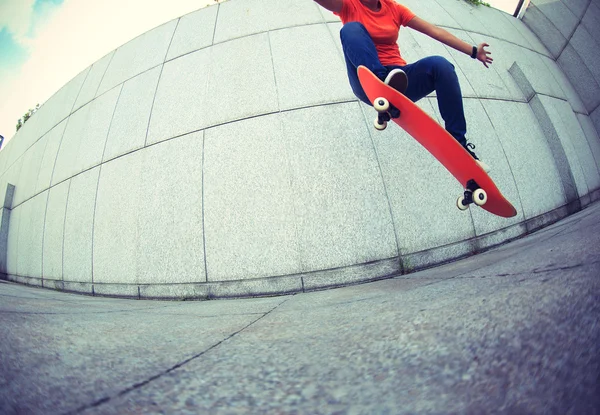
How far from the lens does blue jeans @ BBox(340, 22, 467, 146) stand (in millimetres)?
2168

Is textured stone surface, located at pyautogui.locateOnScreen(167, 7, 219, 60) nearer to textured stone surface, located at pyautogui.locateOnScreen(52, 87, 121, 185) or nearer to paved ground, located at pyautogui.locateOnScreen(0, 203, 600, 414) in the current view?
textured stone surface, located at pyautogui.locateOnScreen(52, 87, 121, 185)

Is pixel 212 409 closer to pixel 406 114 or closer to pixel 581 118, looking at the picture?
pixel 406 114

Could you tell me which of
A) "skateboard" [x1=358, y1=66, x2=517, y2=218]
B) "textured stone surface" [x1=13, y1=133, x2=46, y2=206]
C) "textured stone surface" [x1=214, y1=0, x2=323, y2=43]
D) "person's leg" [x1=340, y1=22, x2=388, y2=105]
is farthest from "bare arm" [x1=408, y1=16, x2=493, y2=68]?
"textured stone surface" [x1=13, y1=133, x2=46, y2=206]

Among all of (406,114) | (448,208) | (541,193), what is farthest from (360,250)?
(541,193)

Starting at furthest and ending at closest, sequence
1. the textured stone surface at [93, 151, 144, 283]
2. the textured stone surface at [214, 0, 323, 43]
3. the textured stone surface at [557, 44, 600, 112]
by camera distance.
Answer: the textured stone surface at [557, 44, 600, 112] → the textured stone surface at [214, 0, 323, 43] → the textured stone surface at [93, 151, 144, 283]

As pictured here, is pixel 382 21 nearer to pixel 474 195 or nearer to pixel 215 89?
pixel 474 195

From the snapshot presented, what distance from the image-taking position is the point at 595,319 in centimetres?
57

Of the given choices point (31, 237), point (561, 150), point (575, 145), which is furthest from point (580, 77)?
point (31, 237)

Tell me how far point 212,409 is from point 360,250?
9.01 ft

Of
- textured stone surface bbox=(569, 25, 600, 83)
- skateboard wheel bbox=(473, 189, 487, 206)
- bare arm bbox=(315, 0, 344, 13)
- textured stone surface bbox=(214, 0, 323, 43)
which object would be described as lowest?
skateboard wheel bbox=(473, 189, 487, 206)

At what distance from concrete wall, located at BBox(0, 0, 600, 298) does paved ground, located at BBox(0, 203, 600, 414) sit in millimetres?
2076

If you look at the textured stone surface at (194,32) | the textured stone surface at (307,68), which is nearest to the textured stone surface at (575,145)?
the textured stone surface at (307,68)

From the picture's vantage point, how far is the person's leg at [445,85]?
2238 millimetres

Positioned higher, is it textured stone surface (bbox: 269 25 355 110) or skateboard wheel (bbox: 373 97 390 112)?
textured stone surface (bbox: 269 25 355 110)
